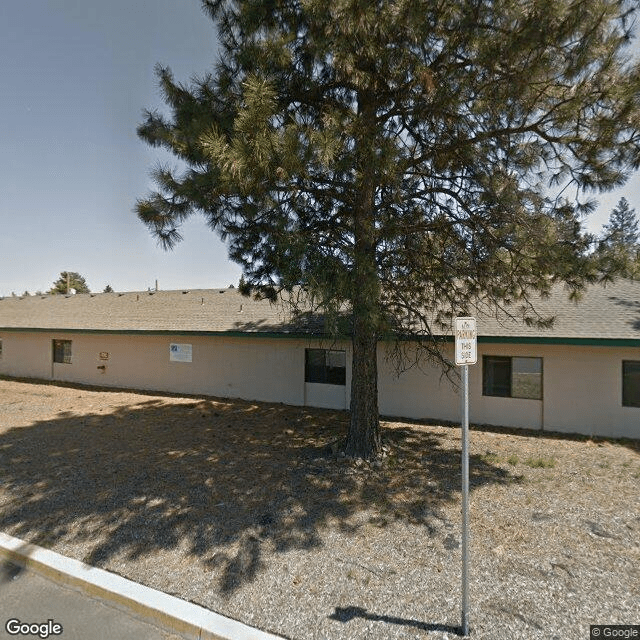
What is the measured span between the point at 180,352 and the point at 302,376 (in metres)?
4.85

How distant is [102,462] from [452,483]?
5.73 meters

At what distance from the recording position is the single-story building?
9.38 metres

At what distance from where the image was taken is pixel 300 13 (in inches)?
242

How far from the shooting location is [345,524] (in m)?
5.04

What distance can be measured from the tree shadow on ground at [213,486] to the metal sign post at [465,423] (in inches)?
66.2

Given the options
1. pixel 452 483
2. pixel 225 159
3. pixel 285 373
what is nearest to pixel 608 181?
pixel 452 483

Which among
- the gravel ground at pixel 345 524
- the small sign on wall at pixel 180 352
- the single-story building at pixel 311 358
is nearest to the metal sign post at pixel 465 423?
the gravel ground at pixel 345 524

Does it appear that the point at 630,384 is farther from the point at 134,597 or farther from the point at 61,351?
the point at 61,351

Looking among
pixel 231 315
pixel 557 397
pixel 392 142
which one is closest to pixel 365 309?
pixel 392 142

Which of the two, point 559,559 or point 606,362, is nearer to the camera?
point 559,559

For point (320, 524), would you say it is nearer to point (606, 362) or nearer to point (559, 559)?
point (559, 559)

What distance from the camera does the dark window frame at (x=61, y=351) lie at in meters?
17.6

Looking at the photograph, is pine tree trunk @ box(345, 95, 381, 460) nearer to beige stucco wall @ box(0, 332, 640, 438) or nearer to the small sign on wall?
beige stucco wall @ box(0, 332, 640, 438)

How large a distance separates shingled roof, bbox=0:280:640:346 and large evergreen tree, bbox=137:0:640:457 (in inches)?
82.7
